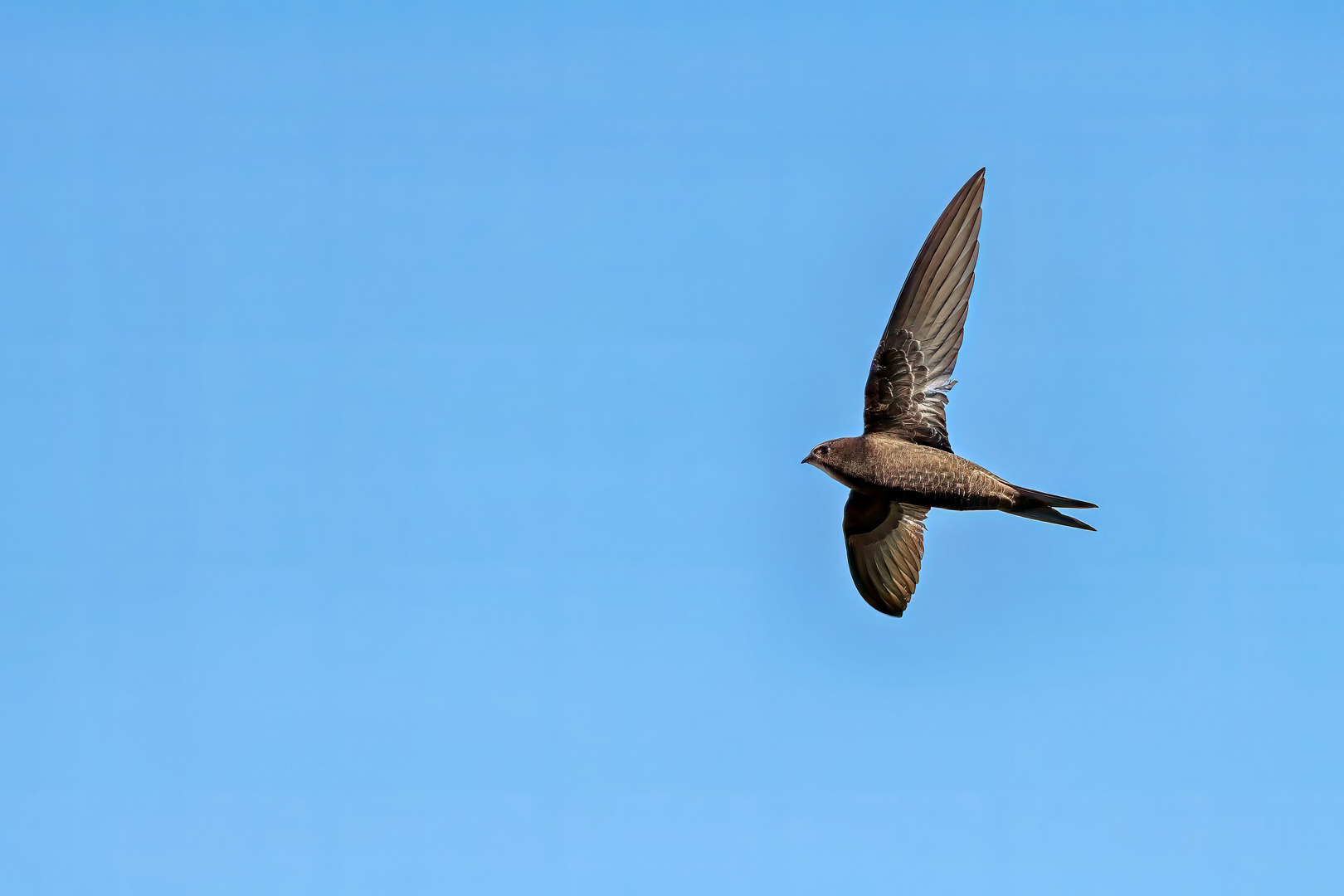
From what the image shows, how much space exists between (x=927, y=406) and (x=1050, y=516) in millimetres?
1420

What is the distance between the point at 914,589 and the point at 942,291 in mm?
3003

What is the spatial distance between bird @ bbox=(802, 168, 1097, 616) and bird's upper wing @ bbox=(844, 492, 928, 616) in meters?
0.83

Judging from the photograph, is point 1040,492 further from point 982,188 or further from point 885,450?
point 982,188

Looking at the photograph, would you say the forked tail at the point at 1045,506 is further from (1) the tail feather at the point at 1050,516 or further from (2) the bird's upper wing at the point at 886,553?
(2) the bird's upper wing at the point at 886,553

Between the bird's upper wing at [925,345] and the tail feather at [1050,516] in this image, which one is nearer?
the tail feather at [1050,516]

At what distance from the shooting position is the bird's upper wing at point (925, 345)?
523 inches

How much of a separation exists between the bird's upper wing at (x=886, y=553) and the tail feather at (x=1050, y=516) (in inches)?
63.1

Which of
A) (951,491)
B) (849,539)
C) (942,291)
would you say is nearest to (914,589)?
(849,539)

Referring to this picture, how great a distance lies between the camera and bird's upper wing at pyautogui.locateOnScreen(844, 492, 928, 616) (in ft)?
47.8

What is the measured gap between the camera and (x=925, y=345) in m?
13.4

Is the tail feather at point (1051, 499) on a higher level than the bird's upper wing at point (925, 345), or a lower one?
lower

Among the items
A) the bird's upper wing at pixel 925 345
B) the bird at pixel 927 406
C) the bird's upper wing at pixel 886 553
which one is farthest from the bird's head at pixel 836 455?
the bird's upper wing at pixel 886 553

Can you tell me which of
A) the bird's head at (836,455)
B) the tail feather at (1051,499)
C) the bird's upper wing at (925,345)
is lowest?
the tail feather at (1051,499)

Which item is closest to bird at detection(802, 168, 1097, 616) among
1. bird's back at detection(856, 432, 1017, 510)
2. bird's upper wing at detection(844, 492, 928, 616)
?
bird's back at detection(856, 432, 1017, 510)
